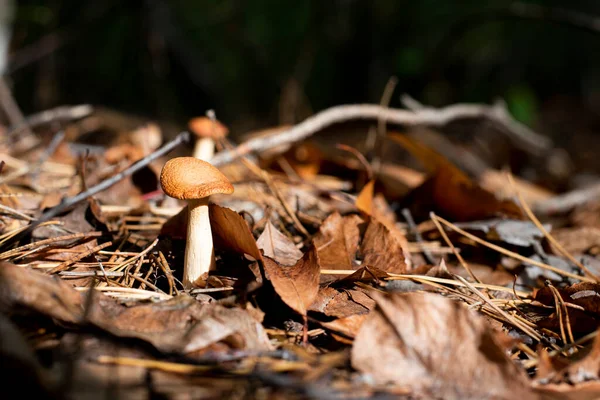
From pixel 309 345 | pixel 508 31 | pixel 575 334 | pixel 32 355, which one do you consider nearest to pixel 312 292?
pixel 309 345

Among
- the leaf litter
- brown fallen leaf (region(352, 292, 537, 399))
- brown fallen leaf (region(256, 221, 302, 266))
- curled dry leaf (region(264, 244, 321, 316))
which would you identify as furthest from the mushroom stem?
brown fallen leaf (region(352, 292, 537, 399))

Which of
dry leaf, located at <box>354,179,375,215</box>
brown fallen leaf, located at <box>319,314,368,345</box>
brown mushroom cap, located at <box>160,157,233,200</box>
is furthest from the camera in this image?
dry leaf, located at <box>354,179,375,215</box>

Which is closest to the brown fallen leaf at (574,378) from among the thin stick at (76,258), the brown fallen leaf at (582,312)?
the brown fallen leaf at (582,312)

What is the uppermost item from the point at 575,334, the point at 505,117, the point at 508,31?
the point at 508,31

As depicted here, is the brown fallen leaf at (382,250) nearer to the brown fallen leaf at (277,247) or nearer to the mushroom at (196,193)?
the brown fallen leaf at (277,247)

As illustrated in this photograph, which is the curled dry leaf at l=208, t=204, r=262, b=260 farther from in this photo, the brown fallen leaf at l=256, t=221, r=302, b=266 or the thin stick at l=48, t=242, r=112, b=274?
the thin stick at l=48, t=242, r=112, b=274

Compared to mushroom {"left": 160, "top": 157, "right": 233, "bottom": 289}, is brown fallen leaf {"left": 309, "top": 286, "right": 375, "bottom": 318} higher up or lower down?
lower down

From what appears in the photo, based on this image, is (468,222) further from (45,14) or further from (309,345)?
(45,14)
